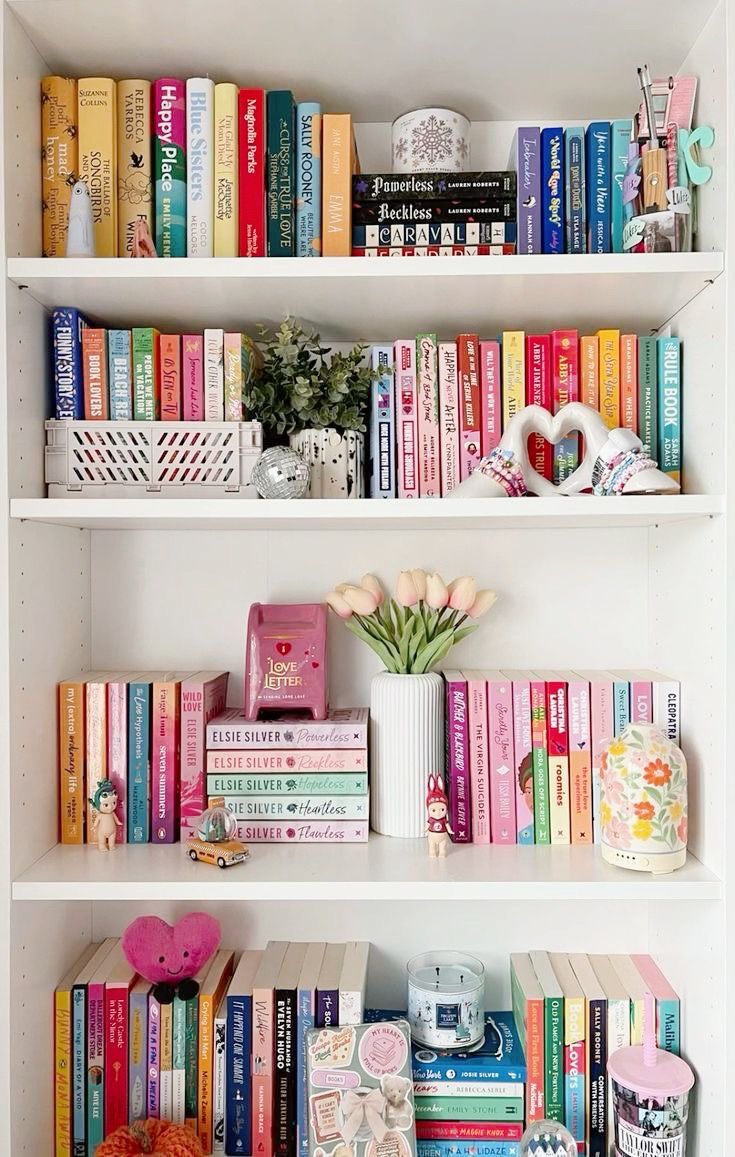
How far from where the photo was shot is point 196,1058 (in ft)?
4.00

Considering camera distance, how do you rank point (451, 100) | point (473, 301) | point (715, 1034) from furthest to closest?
point (451, 100) → point (473, 301) → point (715, 1034)

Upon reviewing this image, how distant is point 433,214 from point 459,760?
0.70 m

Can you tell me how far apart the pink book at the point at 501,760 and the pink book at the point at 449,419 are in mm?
277

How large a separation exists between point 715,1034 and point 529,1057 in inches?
9.6

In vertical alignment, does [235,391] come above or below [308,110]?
below

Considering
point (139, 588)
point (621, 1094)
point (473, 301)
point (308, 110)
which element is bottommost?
point (621, 1094)

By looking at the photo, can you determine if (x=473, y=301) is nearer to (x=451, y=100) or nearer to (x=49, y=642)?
(x=451, y=100)

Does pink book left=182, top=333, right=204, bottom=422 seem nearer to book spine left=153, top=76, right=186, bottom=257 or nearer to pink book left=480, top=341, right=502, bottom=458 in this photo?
book spine left=153, top=76, right=186, bottom=257

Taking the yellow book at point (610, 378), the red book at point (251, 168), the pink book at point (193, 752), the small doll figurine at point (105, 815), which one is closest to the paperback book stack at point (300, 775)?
the pink book at point (193, 752)

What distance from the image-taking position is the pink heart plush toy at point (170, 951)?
3.94 feet

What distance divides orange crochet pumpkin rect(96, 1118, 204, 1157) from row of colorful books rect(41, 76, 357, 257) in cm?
107

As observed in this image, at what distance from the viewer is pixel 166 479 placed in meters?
1.20

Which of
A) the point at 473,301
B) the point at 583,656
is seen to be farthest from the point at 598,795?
the point at 473,301

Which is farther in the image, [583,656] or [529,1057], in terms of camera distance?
[583,656]
